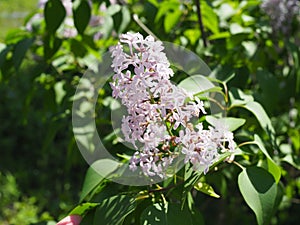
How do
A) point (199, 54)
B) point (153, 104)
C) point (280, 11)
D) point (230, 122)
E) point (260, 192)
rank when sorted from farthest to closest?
point (280, 11) < point (199, 54) < point (230, 122) < point (260, 192) < point (153, 104)

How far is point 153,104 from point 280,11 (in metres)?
1.10

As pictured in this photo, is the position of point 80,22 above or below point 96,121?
above

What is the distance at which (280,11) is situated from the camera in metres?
1.82

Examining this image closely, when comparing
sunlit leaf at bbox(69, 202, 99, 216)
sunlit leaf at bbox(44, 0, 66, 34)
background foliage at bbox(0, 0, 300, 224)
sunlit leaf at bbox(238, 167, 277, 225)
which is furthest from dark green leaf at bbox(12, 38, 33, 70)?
sunlit leaf at bbox(238, 167, 277, 225)

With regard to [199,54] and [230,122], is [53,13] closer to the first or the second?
[199,54]

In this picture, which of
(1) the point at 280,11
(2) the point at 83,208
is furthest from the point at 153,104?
(1) the point at 280,11

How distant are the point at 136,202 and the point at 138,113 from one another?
200 millimetres

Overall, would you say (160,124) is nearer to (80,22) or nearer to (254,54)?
(80,22)

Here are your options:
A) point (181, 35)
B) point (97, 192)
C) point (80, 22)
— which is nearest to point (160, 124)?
point (97, 192)

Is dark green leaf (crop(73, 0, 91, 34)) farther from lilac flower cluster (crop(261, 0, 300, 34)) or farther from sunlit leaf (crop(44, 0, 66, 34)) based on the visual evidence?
lilac flower cluster (crop(261, 0, 300, 34))

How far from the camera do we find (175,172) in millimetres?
1011

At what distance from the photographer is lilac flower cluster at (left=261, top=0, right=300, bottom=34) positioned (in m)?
1.82

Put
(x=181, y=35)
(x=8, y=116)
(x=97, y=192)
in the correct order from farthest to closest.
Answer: (x=8, y=116)
(x=181, y=35)
(x=97, y=192)

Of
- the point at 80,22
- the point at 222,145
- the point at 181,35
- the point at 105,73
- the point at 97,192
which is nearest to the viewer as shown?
the point at 222,145
